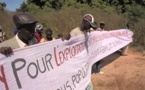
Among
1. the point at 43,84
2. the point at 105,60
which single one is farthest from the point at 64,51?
the point at 105,60

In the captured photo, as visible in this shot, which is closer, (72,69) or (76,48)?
(72,69)

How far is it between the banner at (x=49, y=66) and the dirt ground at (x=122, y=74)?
54.6 inches

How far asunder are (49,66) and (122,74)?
4.72m

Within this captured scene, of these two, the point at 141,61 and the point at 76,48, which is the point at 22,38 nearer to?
the point at 76,48

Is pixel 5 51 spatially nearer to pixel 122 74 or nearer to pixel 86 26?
pixel 86 26

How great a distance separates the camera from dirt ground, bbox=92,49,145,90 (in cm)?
682

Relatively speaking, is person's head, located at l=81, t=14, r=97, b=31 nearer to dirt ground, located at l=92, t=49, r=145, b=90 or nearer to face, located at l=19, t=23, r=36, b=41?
dirt ground, located at l=92, t=49, r=145, b=90

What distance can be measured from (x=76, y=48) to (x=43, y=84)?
1653 mm

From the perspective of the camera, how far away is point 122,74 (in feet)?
26.9

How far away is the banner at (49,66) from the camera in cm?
311

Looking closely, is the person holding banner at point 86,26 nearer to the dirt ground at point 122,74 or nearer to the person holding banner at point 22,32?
the dirt ground at point 122,74

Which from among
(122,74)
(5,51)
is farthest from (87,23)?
(122,74)

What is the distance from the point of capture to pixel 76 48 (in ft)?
17.1

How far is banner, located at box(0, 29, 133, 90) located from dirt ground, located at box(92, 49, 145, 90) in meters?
1.39
